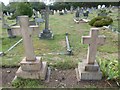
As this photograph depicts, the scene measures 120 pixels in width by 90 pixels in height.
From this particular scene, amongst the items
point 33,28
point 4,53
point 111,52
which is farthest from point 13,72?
point 111,52

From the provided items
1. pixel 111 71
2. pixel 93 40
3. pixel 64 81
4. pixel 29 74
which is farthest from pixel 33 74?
pixel 111 71

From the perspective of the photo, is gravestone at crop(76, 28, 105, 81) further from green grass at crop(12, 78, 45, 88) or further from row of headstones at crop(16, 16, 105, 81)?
green grass at crop(12, 78, 45, 88)

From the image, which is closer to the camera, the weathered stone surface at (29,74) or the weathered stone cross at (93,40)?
the weathered stone cross at (93,40)

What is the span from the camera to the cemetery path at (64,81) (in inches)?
160

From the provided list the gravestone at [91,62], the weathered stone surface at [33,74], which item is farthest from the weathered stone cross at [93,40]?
the weathered stone surface at [33,74]

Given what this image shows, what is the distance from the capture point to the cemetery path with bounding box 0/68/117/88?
13.3ft

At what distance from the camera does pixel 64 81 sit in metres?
4.24

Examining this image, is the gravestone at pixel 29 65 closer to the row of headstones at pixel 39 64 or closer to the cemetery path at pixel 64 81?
the row of headstones at pixel 39 64

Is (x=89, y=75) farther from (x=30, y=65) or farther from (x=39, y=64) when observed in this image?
(x=30, y=65)

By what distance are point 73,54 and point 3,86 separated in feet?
9.75

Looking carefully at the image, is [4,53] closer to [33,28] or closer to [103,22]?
[33,28]

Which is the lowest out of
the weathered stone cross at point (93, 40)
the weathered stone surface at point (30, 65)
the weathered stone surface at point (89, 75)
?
the weathered stone surface at point (89, 75)

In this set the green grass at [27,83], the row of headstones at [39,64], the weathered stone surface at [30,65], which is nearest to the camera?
the green grass at [27,83]

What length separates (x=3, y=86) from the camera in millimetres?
4039
